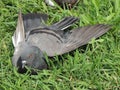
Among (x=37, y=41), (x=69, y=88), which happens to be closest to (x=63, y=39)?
(x=37, y=41)

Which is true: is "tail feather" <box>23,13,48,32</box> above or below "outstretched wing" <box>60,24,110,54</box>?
above

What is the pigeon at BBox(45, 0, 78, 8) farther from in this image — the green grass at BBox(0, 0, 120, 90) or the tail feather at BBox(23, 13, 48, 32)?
the tail feather at BBox(23, 13, 48, 32)

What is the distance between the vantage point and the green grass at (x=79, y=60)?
12.9 feet

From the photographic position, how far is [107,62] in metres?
4.11

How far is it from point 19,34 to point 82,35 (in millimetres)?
628

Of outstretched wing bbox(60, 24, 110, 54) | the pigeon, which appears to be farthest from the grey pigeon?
the pigeon

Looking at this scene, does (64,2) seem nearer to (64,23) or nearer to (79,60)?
(64,23)

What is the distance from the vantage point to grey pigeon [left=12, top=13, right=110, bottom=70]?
13.0 ft

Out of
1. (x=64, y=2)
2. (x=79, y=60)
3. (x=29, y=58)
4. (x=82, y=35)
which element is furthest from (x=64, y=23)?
(x=29, y=58)

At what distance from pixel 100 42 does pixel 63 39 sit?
1.22ft

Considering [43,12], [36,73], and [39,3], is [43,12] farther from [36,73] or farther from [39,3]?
[36,73]

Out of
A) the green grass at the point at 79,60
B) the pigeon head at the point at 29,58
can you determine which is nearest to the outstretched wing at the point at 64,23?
the green grass at the point at 79,60

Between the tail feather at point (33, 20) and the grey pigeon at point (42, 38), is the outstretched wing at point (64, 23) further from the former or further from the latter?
the tail feather at point (33, 20)

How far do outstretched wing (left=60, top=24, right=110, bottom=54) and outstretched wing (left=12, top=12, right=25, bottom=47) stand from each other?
434 millimetres
